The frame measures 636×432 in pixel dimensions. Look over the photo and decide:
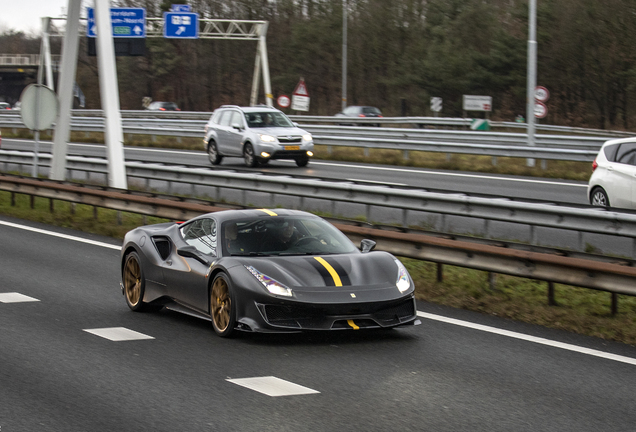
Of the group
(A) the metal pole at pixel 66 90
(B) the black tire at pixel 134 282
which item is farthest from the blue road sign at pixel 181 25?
(B) the black tire at pixel 134 282

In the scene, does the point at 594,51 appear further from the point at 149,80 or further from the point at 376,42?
the point at 149,80

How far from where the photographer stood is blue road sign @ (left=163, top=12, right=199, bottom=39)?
1932 inches

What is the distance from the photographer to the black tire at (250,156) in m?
26.8

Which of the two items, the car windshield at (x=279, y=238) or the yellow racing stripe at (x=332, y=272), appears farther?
the car windshield at (x=279, y=238)

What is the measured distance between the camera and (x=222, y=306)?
27.2 ft

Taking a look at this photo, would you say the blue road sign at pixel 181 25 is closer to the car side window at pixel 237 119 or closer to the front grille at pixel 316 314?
the car side window at pixel 237 119

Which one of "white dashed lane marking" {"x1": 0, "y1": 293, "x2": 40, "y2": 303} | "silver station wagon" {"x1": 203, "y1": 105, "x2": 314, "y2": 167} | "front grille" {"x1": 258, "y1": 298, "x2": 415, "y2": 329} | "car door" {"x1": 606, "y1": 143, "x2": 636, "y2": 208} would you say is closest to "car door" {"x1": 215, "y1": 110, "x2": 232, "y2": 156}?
"silver station wagon" {"x1": 203, "y1": 105, "x2": 314, "y2": 167}

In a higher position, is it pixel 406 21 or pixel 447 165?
pixel 406 21

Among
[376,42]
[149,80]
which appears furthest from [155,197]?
[149,80]

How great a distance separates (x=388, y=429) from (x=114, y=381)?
220cm

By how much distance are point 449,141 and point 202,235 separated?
27.7 meters

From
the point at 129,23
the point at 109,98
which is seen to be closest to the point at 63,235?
the point at 109,98

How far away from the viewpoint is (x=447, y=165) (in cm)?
2783

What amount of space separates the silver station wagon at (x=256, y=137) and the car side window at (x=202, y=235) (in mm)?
17242
